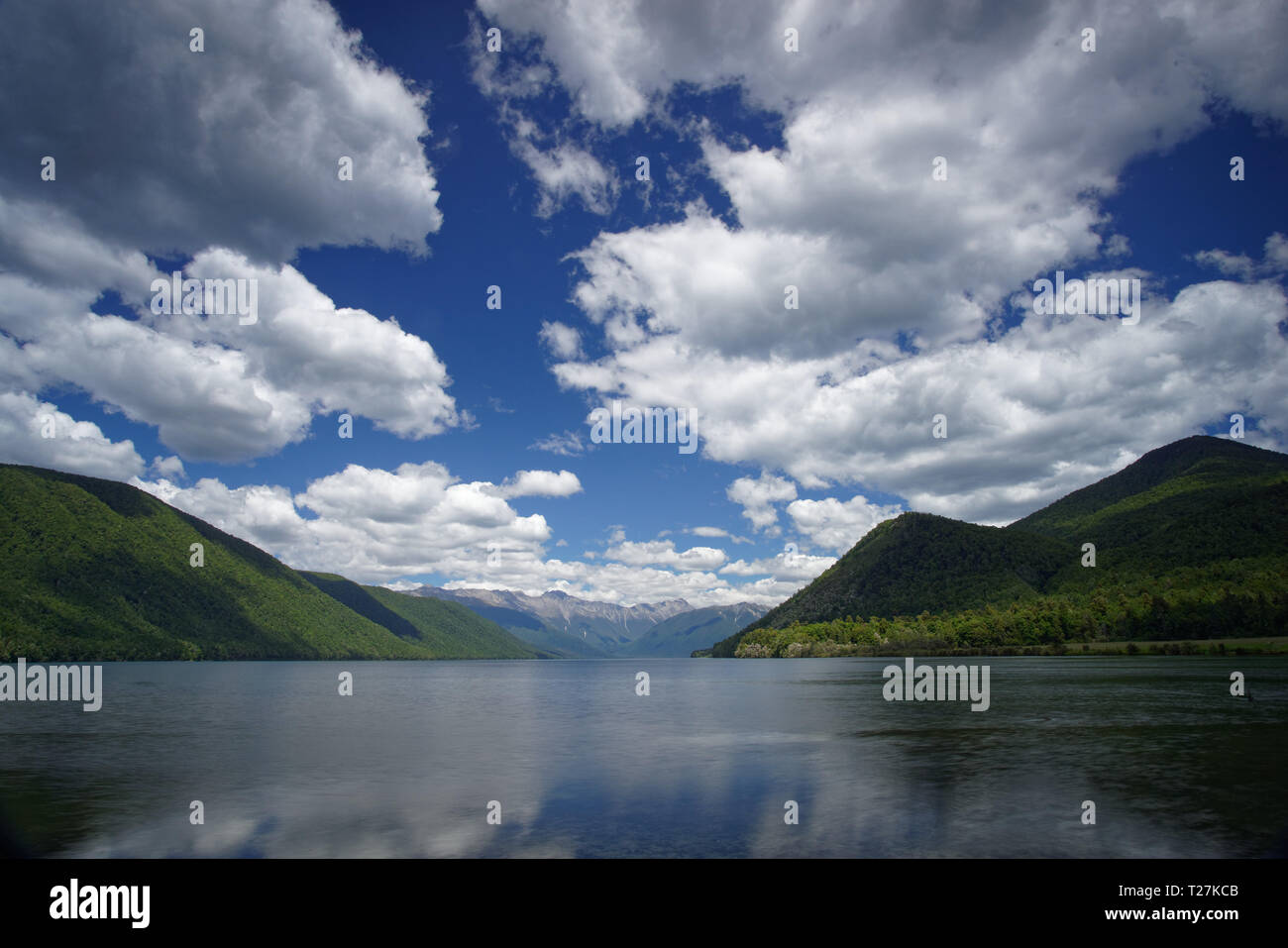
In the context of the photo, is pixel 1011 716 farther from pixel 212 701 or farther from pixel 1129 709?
pixel 212 701

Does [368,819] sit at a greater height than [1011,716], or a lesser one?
greater

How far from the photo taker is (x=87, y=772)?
41.8 meters

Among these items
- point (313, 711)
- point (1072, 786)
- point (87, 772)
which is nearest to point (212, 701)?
point (313, 711)

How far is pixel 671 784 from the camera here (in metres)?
38.5

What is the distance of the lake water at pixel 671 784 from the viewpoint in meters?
26.3

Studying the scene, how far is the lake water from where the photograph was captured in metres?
26.3
